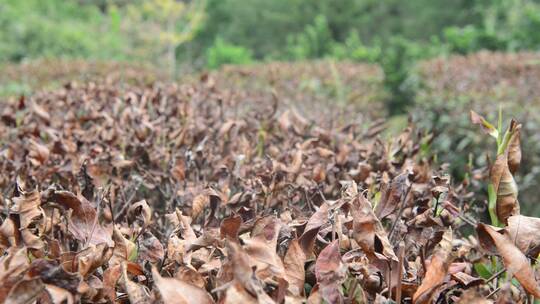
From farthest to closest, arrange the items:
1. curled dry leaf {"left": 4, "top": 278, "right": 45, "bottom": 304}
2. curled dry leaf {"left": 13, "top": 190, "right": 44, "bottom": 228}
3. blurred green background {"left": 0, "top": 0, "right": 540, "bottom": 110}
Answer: blurred green background {"left": 0, "top": 0, "right": 540, "bottom": 110}, curled dry leaf {"left": 13, "top": 190, "right": 44, "bottom": 228}, curled dry leaf {"left": 4, "top": 278, "right": 45, "bottom": 304}

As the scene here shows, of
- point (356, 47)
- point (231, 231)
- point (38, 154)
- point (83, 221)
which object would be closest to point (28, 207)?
point (83, 221)

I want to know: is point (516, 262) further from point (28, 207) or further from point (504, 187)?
point (28, 207)

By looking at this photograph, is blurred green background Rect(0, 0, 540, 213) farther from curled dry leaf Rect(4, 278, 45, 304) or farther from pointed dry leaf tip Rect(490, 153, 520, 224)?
curled dry leaf Rect(4, 278, 45, 304)

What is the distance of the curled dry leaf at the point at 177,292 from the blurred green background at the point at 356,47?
6.29 feet

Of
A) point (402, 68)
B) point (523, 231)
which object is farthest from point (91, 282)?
point (402, 68)

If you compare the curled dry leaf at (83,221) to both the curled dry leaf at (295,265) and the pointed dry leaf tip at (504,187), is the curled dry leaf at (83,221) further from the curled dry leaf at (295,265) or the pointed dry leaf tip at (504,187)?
the pointed dry leaf tip at (504,187)

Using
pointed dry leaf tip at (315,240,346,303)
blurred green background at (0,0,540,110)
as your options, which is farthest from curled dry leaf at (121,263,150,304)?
blurred green background at (0,0,540,110)

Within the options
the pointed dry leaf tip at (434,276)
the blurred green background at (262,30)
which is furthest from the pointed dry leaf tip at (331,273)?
the blurred green background at (262,30)

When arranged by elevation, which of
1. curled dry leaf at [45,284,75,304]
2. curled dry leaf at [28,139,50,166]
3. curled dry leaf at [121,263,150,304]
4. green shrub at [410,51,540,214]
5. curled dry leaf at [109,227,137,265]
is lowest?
green shrub at [410,51,540,214]

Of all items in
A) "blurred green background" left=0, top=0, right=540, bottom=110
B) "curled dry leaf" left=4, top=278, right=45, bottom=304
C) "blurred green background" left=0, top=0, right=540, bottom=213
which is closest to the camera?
"curled dry leaf" left=4, top=278, right=45, bottom=304

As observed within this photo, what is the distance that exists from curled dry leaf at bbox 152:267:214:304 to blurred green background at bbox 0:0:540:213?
192 cm

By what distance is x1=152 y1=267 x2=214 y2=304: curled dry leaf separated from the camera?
1.03 m

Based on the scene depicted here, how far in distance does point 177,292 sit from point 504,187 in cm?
80

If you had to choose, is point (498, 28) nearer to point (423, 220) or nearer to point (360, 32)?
point (360, 32)
